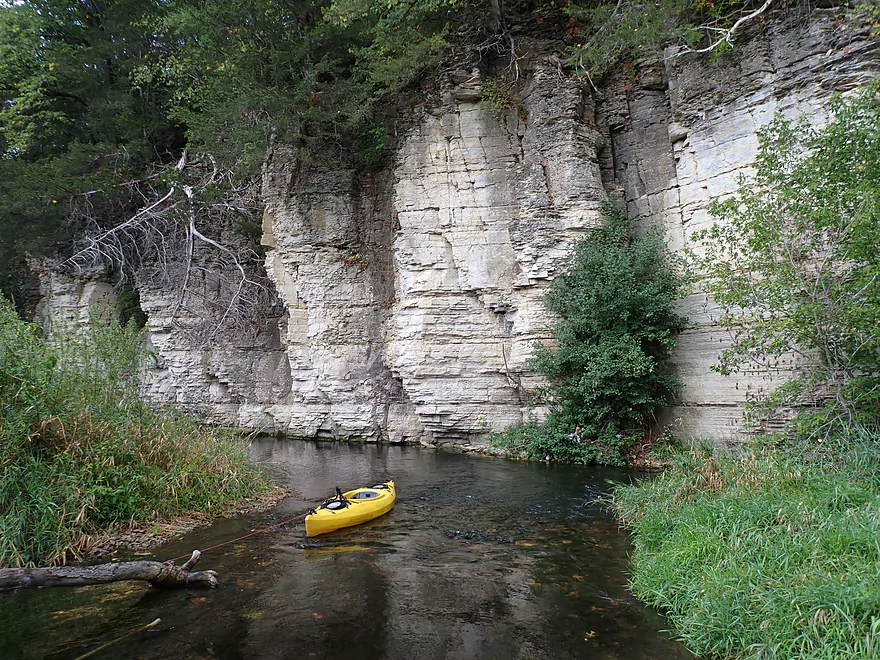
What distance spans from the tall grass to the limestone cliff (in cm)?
398

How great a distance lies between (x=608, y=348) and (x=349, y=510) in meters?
6.17

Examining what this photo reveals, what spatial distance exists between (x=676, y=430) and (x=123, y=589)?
992 centimetres

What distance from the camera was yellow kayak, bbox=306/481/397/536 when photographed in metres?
6.60

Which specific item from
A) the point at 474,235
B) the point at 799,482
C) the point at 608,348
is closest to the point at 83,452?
the point at 799,482

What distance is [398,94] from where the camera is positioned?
1473 cm

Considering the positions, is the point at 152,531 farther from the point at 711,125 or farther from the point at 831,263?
the point at 711,125

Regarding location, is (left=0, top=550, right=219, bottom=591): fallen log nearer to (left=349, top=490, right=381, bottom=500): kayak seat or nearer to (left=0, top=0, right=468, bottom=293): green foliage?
(left=349, top=490, right=381, bottom=500): kayak seat

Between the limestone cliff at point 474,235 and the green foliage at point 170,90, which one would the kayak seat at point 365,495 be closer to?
the limestone cliff at point 474,235

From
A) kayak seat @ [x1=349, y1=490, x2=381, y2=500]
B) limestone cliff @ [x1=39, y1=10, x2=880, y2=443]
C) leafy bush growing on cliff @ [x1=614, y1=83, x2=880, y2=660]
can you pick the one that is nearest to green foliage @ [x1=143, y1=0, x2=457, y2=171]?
limestone cliff @ [x1=39, y1=10, x2=880, y2=443]

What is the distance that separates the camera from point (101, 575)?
4.29 m

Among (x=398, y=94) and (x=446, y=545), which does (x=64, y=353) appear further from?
(x=398, y=94)

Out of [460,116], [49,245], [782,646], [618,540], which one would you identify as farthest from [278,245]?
[782,646]

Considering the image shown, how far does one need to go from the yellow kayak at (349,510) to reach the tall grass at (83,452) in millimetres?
1867

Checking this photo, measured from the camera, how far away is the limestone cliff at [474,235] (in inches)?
393
